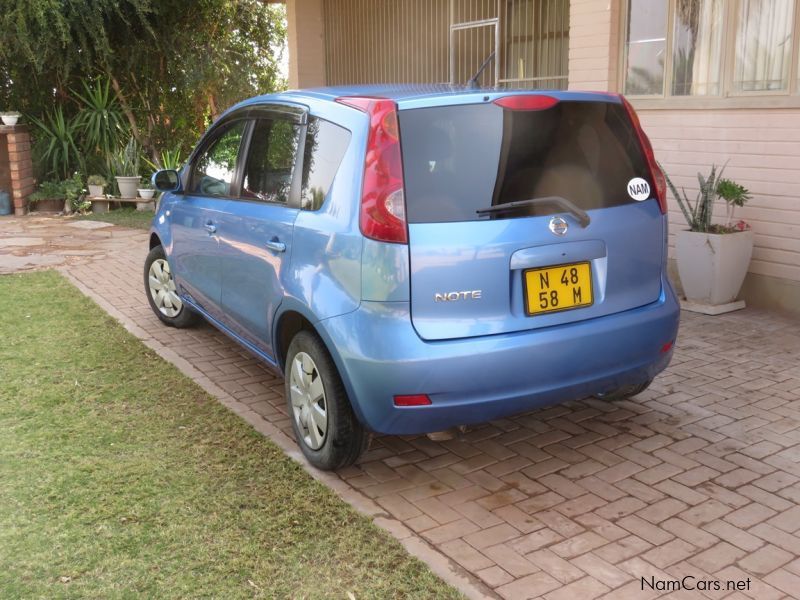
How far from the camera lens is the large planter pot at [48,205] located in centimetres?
1297

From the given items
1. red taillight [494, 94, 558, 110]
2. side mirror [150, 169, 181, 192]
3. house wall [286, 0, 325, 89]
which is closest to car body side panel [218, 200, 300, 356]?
side mirror [150, 169, 181, 192]

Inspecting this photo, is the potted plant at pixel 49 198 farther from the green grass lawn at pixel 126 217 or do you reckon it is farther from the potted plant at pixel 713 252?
the potted plant at pixel 713 252

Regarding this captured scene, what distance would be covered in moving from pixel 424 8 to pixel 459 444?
8780 millimetres

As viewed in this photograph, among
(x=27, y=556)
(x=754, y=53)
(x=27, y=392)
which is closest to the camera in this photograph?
(x=27, y=556)

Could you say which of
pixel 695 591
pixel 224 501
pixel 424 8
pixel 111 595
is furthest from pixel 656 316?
pixel 424 8

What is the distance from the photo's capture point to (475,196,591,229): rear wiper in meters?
3.29

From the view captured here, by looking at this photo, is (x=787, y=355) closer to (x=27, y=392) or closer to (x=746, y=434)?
(x=746, y=434)

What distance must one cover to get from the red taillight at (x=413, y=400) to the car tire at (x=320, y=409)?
38cm

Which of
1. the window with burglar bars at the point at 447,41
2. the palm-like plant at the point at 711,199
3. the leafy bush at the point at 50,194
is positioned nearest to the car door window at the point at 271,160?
the palm-like plant at the point at 711,199

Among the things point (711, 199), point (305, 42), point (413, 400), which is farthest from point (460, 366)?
point (305, 42)

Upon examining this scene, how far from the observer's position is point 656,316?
3.72m

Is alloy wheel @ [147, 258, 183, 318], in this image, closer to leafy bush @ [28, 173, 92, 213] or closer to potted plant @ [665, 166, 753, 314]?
potted plant @ [665, 166, 753, 314]

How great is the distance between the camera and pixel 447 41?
1110 cm

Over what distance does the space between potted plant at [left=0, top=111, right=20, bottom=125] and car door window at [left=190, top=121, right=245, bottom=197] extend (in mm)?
8859
